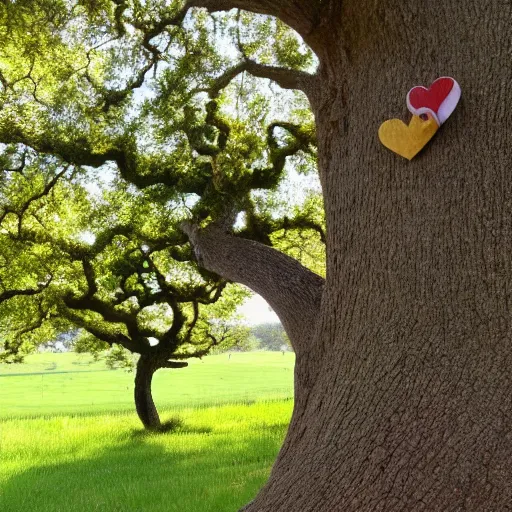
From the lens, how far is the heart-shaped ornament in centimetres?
360

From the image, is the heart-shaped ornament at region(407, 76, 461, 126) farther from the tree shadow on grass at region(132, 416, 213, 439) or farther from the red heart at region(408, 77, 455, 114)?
the tree shadow on grass at region(132, 416, 213, 439)

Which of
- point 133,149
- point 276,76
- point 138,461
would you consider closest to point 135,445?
point 138,461

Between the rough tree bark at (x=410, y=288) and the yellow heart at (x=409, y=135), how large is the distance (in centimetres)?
7

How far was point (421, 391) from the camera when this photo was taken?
325cm

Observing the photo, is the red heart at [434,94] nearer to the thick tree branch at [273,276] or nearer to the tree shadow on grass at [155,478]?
the thick tree branch at [273,276]

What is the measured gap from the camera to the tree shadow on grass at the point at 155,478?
7.88 m

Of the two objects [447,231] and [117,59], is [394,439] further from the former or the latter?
[117,59]

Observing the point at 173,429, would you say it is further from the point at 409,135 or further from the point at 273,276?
the point at 409,135

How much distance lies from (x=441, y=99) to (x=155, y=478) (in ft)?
25.2

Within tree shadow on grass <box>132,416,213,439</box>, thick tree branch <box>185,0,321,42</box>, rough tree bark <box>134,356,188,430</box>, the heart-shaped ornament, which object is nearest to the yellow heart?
the heart-shaped ornament

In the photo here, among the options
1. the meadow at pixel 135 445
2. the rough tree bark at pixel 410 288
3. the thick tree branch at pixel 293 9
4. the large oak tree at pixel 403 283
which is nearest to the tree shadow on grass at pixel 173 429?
the meadow at pixel 135 445

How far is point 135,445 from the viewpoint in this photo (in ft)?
42.0

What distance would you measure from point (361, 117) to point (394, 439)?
1958 millimetres

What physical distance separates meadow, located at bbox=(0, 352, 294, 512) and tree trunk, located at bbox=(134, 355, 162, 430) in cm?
45
